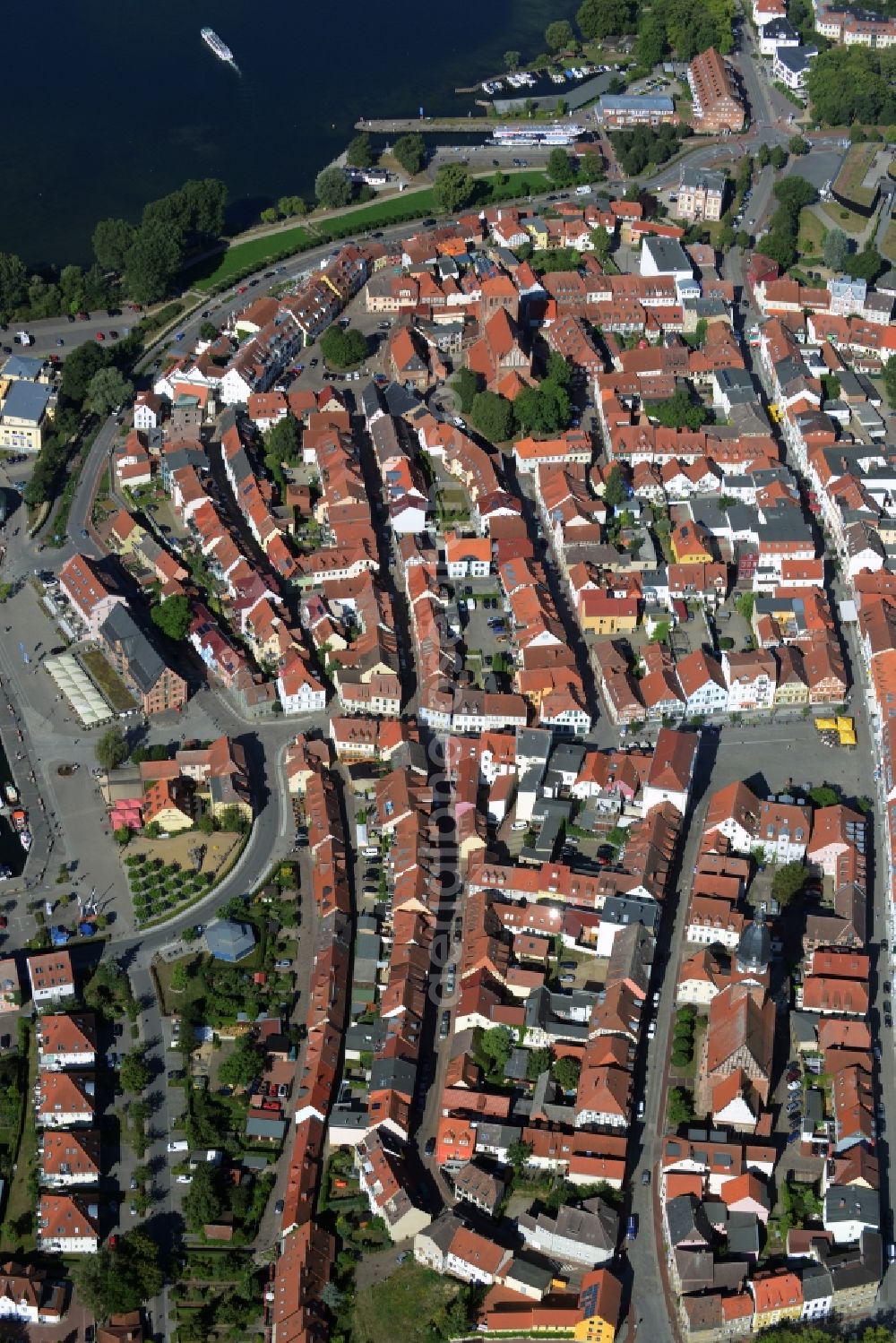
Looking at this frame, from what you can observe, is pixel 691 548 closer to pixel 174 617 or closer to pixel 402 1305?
pixel 174 617

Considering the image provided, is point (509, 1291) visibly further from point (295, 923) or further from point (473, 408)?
point (473, 408)

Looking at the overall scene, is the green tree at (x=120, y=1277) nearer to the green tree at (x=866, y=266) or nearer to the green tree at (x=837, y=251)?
the green tree at (x=866, y=266)

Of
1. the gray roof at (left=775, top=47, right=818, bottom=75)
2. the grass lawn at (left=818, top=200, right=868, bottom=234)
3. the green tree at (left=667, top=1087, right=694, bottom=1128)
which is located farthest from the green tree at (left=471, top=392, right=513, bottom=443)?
the gray roof at (left=775, top=47, right=818, bottom=75)

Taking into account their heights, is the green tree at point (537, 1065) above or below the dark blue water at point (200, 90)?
below

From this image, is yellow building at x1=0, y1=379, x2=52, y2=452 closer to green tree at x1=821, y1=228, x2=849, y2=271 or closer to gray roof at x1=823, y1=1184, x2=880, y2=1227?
green tree at x1=821, y1=228, x2=849, y2=271

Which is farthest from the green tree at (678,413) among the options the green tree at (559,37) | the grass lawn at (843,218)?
the green tree at (559,37)
